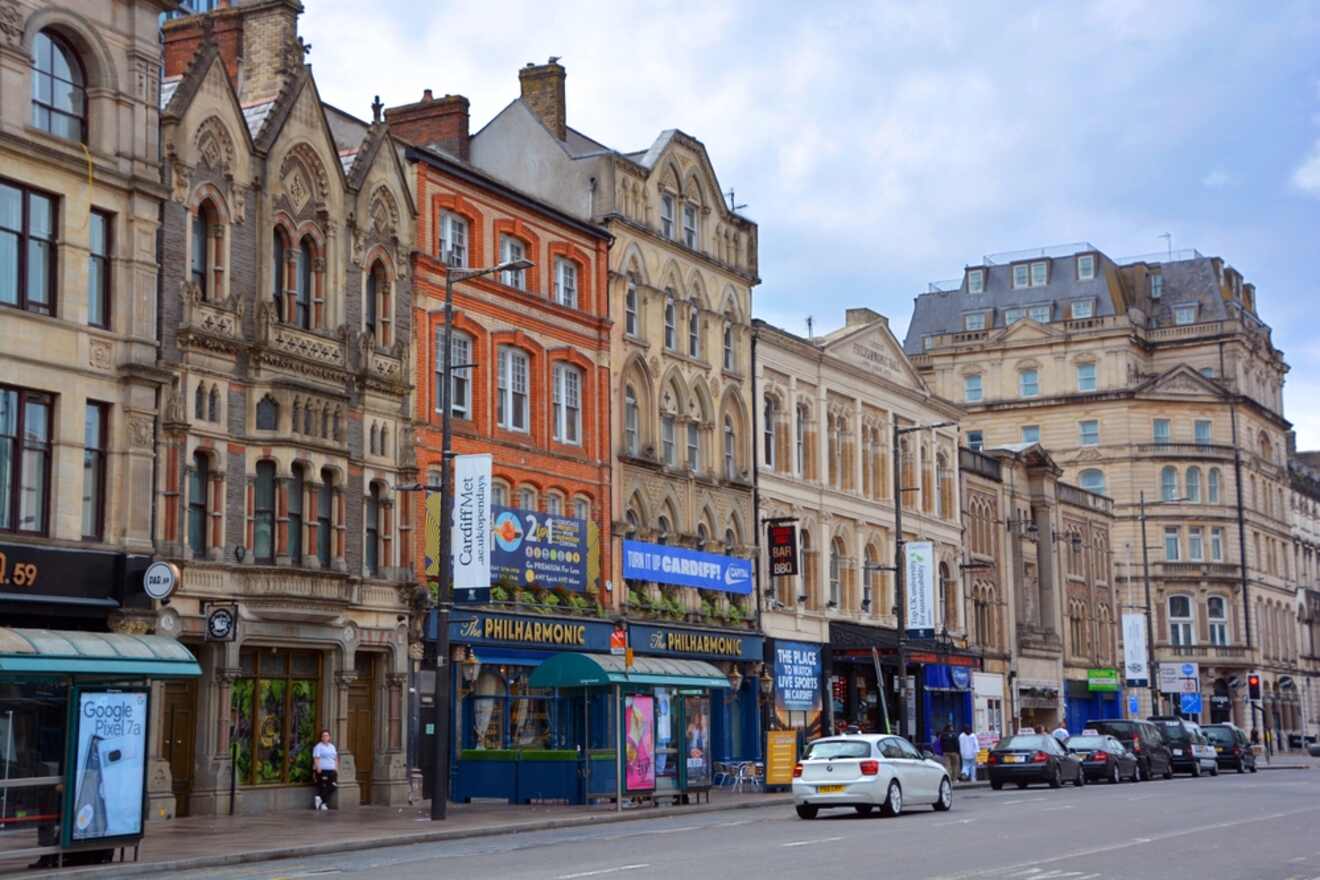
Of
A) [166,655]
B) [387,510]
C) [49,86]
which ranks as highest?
[49,86]

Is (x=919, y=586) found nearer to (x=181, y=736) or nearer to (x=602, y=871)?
(x=181, y=736)

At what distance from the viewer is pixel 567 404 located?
44906mm

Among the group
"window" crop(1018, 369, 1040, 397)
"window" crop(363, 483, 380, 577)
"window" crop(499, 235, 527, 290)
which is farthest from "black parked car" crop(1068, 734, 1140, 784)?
"window" crop(1018, 369, 1040, 397)

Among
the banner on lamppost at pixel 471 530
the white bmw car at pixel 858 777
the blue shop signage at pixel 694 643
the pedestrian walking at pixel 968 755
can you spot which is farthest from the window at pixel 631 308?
the white bmw car at pixel 858 777

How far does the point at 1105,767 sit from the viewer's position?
4797 cm

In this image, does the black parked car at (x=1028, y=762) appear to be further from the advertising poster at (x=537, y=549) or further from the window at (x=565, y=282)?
the window at (x=565, y=282)

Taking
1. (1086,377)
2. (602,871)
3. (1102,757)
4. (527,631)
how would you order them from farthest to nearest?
(1086,377), (1102,757), (527,631), (602,871)

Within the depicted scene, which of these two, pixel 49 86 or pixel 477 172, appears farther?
pixel 477 172

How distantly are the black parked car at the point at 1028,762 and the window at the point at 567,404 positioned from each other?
13.1m

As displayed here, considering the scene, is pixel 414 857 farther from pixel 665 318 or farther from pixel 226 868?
pixel 665 318

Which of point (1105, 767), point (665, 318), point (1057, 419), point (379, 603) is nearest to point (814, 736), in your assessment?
point (1105, 767)

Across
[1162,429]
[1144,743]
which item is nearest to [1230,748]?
[1144,743]

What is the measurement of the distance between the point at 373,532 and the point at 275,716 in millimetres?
4590

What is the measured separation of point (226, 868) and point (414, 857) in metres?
2.43
